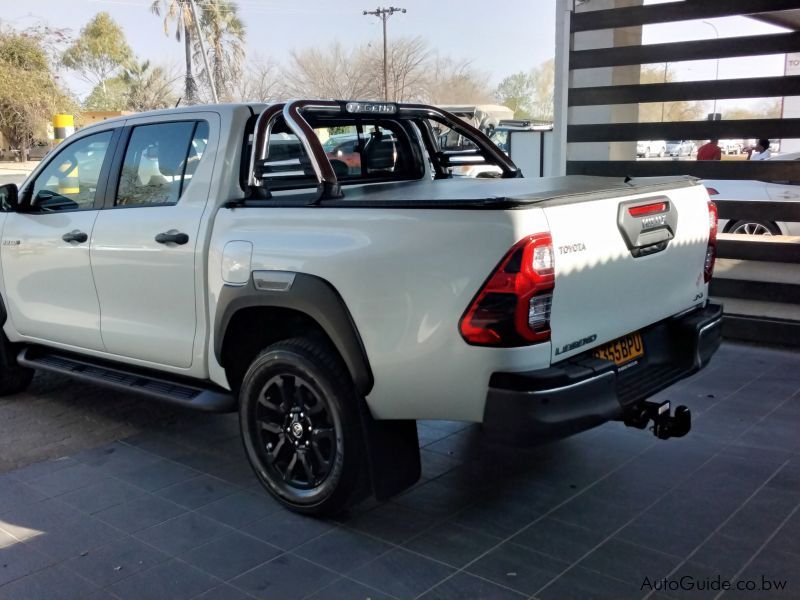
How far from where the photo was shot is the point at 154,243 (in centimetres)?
436

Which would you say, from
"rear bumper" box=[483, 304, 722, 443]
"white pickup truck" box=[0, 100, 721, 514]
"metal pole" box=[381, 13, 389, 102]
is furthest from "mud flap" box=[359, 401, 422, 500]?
"metal pole" box=[381, 13, 389, 102]

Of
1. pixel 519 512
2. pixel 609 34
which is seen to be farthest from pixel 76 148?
pixel 609 34

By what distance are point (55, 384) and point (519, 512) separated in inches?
165

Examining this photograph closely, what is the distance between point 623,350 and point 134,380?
2757 millimetres

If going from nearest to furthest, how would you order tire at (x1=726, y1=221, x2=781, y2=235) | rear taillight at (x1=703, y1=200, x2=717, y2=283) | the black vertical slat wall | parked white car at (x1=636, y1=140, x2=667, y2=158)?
1. rear taillight at (x1=703, y1=200, x2=717, y2=283)
2. the black vertical slat wall
3. tire at (x1=726, y1=221, x2=781, y2=235)
4. parked white car at (x1=636, y1=140, x2=667, y2=158)

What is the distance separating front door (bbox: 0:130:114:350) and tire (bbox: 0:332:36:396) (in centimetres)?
31

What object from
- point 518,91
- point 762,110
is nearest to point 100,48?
point 518,91

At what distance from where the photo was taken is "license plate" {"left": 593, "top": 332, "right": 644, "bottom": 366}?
349 cm

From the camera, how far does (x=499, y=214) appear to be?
9.96 ft

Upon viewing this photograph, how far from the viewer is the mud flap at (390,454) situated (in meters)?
3.55

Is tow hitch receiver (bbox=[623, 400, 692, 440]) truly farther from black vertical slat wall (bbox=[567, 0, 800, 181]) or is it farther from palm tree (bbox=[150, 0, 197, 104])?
palm tree (bbox=[150, 0, 197, 104])

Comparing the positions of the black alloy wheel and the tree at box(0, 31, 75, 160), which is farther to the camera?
the tree at box(0, 31, 75, 160)

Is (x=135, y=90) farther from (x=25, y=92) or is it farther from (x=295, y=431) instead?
(x=295, y=431)

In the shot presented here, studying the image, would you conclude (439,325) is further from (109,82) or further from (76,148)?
(109,82)
